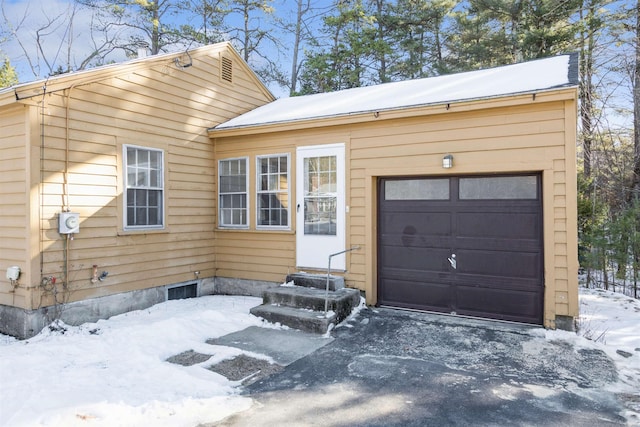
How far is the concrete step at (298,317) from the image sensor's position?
549cm

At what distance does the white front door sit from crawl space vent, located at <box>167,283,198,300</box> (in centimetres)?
218

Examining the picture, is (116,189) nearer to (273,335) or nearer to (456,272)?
(273,335)

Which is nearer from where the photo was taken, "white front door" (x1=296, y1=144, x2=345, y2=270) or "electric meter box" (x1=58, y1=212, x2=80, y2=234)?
"electric meter box" (x1=58, y1=212, x2=80, y2=234)

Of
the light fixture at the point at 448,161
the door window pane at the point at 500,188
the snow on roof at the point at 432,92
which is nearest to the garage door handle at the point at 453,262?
the door window pane at the point at 500,188

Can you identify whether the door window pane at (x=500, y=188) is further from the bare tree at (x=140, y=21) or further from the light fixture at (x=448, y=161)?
the bare tree at (x=140, y=21)

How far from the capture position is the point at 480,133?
19.0 feet

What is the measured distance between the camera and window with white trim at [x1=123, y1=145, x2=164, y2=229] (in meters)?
6.66

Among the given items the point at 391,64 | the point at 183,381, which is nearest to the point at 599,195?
the point at 391,64

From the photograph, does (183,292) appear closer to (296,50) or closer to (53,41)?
(53,41)

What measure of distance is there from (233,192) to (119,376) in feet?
15.2

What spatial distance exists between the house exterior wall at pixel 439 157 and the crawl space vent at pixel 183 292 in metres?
0.84

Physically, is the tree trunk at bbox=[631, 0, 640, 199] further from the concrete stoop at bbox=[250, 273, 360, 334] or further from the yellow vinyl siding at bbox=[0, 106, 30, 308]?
the yellow vinyl siding at bbox=[0, 106, 30, 308]

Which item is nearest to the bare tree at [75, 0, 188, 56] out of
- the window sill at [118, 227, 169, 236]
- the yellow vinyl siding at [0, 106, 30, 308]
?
the window sill at [118, 227, 169, 236]

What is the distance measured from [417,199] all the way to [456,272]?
1264mm
